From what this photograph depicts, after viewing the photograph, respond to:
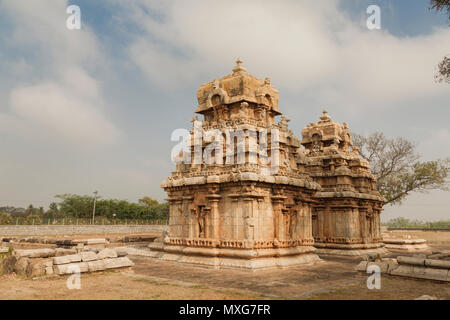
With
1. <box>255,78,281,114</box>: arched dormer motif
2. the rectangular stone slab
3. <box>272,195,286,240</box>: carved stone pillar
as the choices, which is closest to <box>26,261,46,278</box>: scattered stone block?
the rectangular stone slab

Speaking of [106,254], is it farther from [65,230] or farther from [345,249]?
[65,230]

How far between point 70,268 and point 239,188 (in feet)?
23.2

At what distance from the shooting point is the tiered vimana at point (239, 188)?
1462 centimetres

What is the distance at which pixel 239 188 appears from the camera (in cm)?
1485

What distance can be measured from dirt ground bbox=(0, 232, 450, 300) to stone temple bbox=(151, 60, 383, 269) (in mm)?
1437

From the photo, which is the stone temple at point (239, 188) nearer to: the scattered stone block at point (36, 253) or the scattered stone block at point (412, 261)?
the scattered stone block at point (412, 261)

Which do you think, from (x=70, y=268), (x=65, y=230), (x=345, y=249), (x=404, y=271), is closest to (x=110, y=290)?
(x=70, y=268)

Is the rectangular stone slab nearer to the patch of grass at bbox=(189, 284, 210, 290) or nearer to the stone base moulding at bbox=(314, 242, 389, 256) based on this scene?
the patch of grass at bbox=(189, 284, 210, 290)

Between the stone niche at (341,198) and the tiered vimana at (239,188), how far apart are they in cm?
608

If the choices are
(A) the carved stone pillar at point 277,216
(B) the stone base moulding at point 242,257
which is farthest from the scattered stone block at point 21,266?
(A) the carved stone pillar at point 277,216

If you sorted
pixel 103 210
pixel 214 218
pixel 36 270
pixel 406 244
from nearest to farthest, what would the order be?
pixel 36 270, pixel 214 218, pixel 406 244, pixel 103 210

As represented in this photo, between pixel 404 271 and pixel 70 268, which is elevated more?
pixel 70 268
